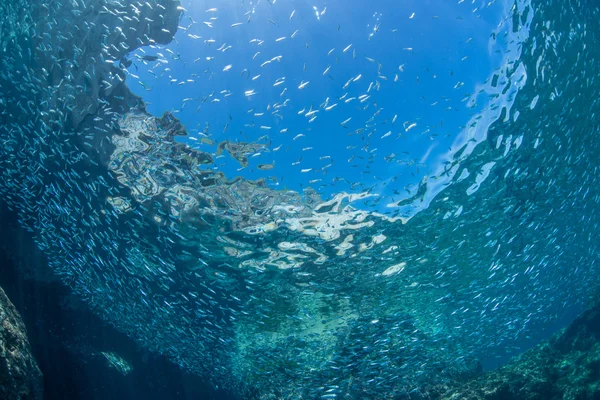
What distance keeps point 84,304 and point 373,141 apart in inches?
778

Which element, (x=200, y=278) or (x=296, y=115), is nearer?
(x=296, y=115)

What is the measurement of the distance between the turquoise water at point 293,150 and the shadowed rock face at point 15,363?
521cm

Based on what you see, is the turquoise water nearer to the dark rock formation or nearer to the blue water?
the blue water

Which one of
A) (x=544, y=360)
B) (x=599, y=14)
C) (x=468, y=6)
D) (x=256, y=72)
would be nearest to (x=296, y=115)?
(x=256, y=72)

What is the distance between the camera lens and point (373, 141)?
9.05m

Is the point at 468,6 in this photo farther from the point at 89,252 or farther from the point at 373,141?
the point at 89,252

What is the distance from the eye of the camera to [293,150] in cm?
914

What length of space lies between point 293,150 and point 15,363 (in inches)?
310

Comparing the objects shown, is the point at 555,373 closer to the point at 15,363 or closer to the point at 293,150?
the point at 293,150

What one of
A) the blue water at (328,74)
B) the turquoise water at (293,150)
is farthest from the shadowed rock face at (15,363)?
the blue water at (328,74)

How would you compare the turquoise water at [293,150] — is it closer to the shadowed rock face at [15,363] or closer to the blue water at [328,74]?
the blue water at [328,74]

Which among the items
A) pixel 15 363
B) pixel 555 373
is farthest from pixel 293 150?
pixel 555 373

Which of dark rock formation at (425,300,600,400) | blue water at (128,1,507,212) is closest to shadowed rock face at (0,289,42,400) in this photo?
blue water at (128,1,507,212)

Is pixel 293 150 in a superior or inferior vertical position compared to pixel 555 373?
superior
